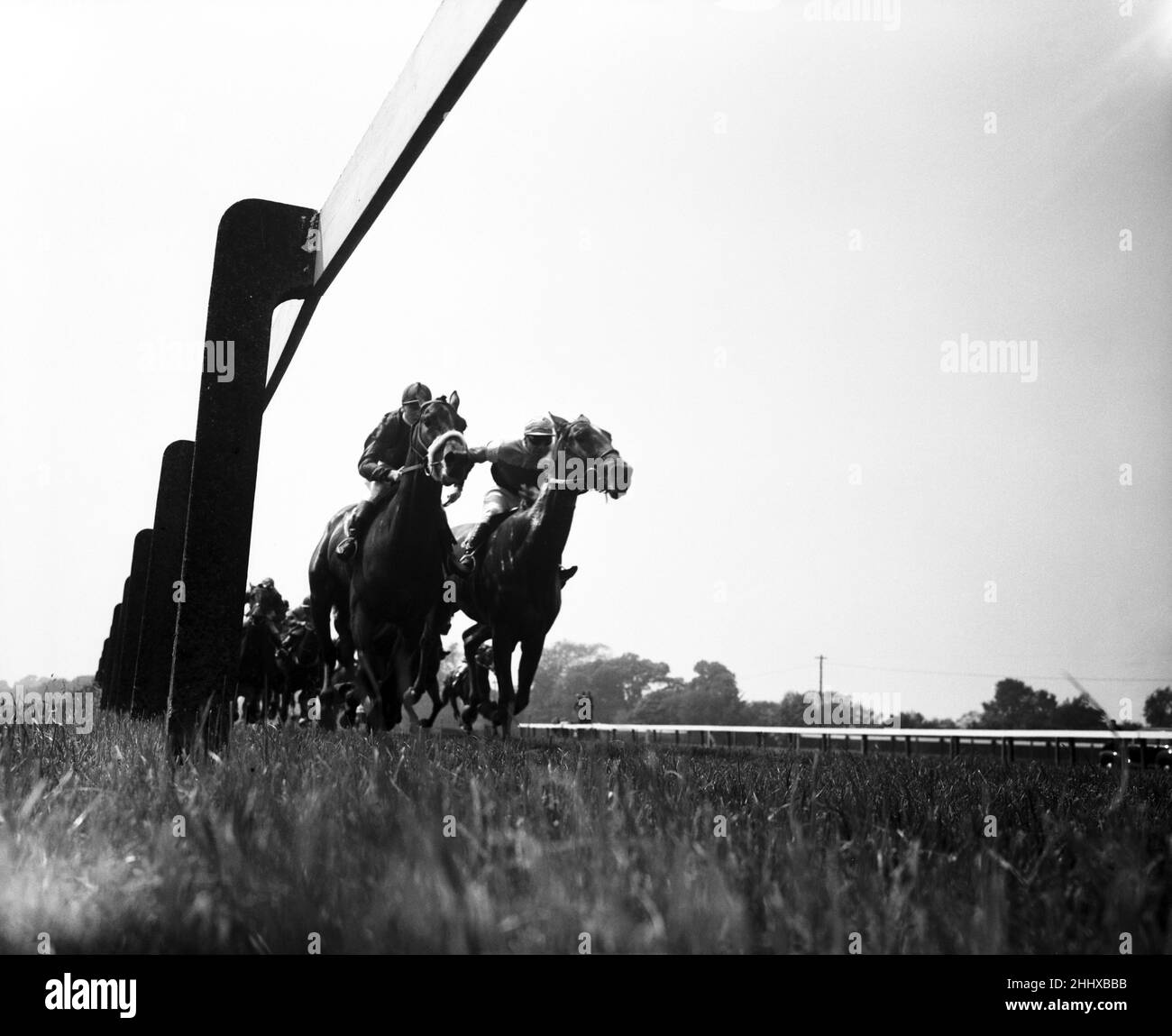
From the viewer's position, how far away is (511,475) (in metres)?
12.4

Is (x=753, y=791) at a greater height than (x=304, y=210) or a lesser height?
lesser

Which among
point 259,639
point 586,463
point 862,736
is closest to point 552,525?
point 586,463

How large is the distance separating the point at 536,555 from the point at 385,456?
1.78m

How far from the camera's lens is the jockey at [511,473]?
11.4 metres

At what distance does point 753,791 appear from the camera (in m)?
3.60

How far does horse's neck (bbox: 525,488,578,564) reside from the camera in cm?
1067

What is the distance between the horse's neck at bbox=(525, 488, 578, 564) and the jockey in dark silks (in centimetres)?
72

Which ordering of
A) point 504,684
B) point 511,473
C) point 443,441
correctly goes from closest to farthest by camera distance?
point 443,441, point 504,684, point 511,473

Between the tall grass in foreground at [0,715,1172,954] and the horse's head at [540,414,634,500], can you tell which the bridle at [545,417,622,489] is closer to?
the horse's head at [540,414,634,500]

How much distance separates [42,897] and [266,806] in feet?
2.64

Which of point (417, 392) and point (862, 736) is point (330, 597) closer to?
point (417, 392)

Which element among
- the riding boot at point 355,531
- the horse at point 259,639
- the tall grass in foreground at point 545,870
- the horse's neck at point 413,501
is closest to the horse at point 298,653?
the horse at point 259,639
